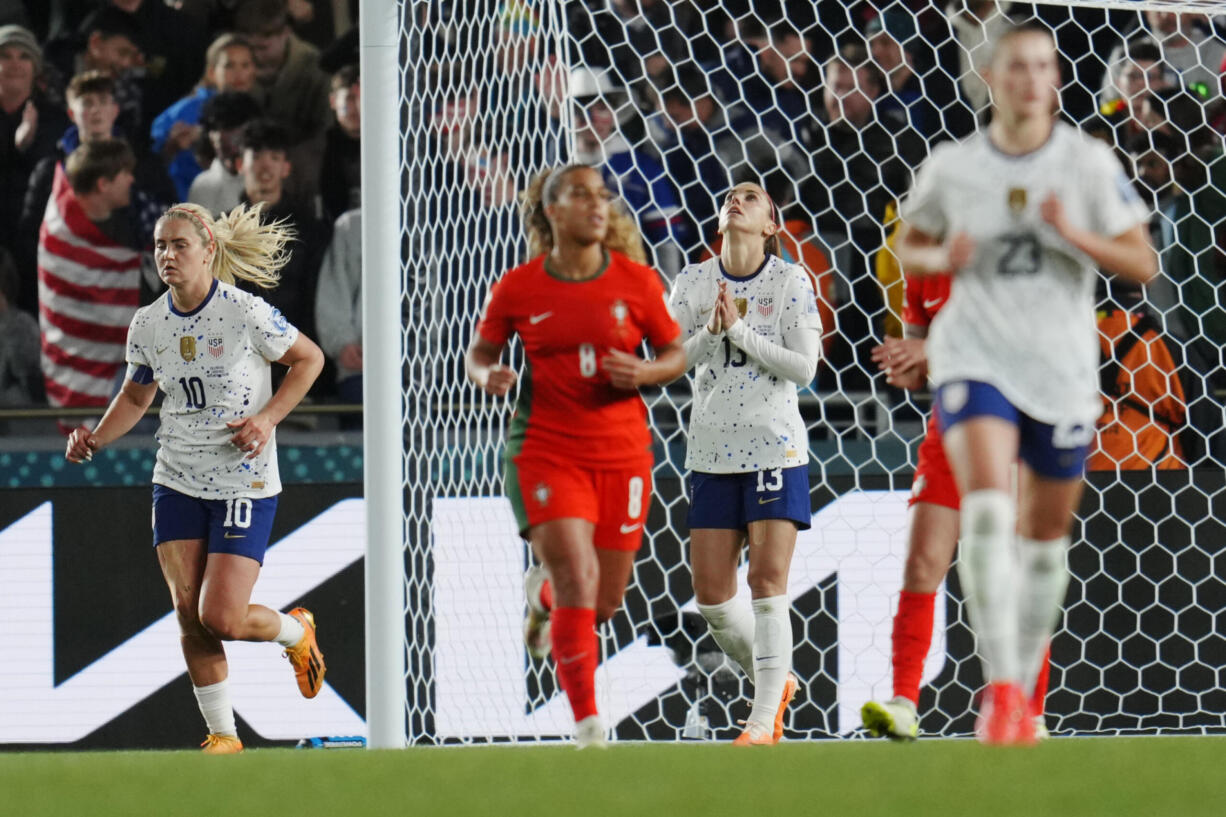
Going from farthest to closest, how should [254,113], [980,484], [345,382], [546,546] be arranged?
[254,113]
[345,382]
[546,546]
[980,484]

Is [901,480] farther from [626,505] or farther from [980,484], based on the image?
[980,484]

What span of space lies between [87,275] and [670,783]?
17.9ft

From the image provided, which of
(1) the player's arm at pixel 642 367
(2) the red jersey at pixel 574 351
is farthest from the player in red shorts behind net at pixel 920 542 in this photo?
(2) the red jersey at pixel 574 351

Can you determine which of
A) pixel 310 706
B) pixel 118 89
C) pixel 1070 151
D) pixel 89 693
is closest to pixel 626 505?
pixel 1070 151

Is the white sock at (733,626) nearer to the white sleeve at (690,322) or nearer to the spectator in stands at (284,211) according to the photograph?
the white sleeve at (690,322)

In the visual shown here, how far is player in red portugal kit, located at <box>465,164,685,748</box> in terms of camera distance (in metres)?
4.52

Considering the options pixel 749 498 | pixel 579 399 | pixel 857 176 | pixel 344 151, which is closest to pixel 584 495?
pixel 579 399

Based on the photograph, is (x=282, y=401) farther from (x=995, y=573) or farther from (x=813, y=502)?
(x=995, y=573)

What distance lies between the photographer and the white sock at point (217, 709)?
19.5 feet

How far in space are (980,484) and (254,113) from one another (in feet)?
18.3

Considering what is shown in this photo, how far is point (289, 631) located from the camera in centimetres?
627

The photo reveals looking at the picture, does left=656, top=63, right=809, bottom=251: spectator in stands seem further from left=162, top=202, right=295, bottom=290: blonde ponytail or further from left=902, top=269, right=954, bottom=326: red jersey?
left=902, top=269, right=954, bottom=326: red jersey

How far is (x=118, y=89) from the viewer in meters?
8.52

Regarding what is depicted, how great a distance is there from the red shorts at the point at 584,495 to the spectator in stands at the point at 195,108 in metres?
4.23
